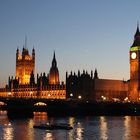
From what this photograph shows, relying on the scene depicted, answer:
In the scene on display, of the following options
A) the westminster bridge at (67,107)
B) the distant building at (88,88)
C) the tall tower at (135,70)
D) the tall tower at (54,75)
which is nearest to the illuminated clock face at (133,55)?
the tall tower at (135,70)

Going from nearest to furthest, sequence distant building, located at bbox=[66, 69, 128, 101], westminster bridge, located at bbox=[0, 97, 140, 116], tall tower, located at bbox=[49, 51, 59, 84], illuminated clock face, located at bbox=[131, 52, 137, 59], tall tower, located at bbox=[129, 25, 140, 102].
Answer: westminster bridge, located at bbox=[0, 97, 140, 116], distant building, located at bbox=[66, 69, 128, 101], tall tower, located at bbox=[129, 25, 140, 102], illuminated clock face, located at bbox=[131, 52, 137, 59], tall tower, located at bbox=[49, 51, 59, 84]

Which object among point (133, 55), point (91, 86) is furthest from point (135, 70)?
point (91, 86)

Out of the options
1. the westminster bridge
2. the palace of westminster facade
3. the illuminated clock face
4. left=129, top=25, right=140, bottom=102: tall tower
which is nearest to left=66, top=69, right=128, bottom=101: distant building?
the palace of westminster facade

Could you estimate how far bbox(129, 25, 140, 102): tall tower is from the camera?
17410 centimetres

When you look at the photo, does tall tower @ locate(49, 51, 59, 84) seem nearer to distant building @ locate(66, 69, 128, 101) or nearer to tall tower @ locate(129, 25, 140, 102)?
distant building @ locate(66, 69, 128, 101)

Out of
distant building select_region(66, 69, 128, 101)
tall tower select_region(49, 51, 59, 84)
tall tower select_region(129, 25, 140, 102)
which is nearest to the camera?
distant building select_region(66, 69, 128, 101)

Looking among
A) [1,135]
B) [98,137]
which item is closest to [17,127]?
[1,135]

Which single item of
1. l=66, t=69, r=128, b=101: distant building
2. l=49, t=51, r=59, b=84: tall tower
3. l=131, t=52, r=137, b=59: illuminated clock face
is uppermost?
l=131, t=52, r=137, b=59: illuminated clock face

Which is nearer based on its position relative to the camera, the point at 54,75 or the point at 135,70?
the point at 135,70

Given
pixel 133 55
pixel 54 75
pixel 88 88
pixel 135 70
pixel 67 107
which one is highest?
pixel 133 55

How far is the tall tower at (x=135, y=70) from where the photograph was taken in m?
174

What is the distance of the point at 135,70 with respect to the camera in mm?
177250

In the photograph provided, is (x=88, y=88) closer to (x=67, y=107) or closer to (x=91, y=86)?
(x=91, y=86)

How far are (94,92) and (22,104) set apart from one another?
151 feet
